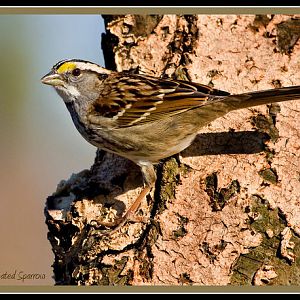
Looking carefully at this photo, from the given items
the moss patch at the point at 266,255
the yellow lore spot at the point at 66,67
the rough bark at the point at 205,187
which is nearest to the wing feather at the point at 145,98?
the rough bark at the point at 205,187

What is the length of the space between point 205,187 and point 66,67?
1.64 meters

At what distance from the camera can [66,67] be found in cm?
530

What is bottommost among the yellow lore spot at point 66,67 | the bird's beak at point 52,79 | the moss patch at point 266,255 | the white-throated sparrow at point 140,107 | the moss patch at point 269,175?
the moss patch at point 266,255

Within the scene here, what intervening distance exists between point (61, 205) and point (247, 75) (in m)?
1.79

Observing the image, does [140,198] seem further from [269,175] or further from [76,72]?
[76,72]

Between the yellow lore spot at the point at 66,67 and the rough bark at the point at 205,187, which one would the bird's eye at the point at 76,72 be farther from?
the rough bark at the point at 205,187

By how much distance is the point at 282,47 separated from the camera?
500 cm

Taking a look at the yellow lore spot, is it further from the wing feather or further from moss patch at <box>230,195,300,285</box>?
moss patch at <box>230,195,300,285</box>

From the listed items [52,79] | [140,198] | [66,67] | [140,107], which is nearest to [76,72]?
[66,67]

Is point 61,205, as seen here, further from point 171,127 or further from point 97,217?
point 171,127

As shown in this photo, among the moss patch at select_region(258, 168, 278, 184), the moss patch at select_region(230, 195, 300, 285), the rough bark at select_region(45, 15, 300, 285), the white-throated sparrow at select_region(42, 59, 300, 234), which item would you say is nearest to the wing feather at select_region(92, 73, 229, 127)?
the white-throated sparrow at select_region(42, 59, 300, 234)

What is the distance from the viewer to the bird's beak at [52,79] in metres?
5.21

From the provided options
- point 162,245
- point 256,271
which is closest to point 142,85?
point 162,245

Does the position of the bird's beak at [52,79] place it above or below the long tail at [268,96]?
above
